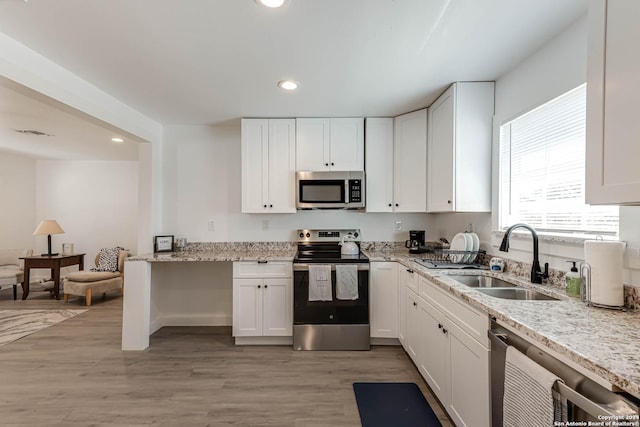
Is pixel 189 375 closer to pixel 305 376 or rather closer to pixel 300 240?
pixel 305 376

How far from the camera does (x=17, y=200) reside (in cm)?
549

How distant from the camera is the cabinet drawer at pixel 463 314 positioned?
1.42m

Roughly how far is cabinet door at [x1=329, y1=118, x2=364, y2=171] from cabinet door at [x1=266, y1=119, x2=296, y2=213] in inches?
17.5

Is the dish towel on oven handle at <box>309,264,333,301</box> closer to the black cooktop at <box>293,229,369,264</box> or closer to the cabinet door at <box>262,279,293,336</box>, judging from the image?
the cabinet door at <box>262,279,293,336</box>

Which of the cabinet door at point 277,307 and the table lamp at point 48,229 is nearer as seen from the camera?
the cabinet door at point 277,307

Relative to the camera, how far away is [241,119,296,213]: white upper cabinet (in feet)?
10.6

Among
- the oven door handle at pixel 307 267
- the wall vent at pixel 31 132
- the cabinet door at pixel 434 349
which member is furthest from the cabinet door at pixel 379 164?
the wall vent at pixel 31 132

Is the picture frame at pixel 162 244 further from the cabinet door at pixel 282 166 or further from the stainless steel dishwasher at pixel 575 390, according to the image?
the stainless steel dishwasher at pixel 575 390

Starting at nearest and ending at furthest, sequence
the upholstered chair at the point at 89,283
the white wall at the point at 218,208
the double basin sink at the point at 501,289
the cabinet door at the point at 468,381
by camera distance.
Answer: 1. the cabinet door at the point at 468,381
2. the double basin sink at the point at 501,289
3. the white wall at the point at 218,208
4. the upholstered chair at the point at 89,283

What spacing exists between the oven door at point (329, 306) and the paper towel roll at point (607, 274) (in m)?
1.73

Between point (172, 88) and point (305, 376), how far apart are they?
8.75 ft

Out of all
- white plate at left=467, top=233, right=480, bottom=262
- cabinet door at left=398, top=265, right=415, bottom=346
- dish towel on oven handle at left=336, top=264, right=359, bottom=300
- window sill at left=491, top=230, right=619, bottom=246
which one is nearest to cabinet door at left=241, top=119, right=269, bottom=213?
dish towel on oven handle at left=336, top=264, right=359, bottom=300

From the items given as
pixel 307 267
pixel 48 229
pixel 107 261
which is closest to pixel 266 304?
pixel 307 267

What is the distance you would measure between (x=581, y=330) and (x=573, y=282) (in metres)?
0.59
